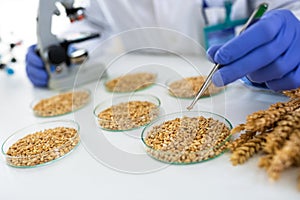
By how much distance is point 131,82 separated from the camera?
1.22m

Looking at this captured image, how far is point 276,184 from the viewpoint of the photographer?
0.59 meters

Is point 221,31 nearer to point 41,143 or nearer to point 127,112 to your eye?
point 127,112

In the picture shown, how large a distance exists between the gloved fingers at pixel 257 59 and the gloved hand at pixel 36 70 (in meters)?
0.84

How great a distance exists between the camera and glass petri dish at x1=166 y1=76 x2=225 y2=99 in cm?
98

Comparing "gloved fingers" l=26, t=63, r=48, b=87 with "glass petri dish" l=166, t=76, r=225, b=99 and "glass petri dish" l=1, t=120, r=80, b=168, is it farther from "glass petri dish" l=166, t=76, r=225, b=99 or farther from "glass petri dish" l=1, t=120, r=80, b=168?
"glass petri dish" l=166, t=76, r=225, b=99

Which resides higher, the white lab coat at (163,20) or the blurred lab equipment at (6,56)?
the white lab coat at (163,20)

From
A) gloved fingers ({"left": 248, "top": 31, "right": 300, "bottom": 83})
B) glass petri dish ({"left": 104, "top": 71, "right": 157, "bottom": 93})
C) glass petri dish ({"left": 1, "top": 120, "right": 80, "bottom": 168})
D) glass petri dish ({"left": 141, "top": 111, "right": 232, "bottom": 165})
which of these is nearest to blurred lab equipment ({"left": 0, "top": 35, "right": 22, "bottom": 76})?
glass petri dish ({"left": 104, "top": 71, "right": 157, "bottom": 93})

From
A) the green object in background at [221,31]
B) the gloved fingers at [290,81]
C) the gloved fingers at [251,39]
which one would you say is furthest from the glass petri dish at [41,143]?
the green object in background at [221,31]

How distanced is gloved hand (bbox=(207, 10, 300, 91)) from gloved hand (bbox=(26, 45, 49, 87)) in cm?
84

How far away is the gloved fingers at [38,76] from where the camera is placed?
1.38 metres

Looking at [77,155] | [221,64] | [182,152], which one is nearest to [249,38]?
[221,64]

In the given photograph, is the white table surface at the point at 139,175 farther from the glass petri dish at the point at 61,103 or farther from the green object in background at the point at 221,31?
the green object in background at the point at 221,31

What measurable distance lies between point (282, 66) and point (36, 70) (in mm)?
1025

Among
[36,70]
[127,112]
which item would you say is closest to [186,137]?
[127,112]
